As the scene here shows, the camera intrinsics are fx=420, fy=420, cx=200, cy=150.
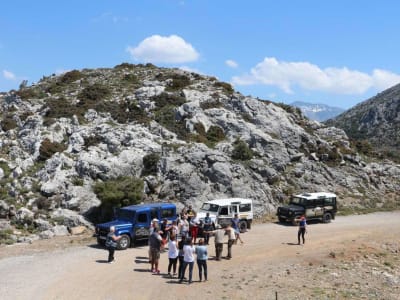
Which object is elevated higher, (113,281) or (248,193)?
(248,193)

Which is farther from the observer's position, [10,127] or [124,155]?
[10,127]

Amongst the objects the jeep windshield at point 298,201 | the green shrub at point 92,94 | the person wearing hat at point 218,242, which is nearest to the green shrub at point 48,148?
the green shrub at point 92,94

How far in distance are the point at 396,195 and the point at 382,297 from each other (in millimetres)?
28985

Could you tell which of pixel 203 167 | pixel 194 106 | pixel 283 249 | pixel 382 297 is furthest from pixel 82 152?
pixel 382 297

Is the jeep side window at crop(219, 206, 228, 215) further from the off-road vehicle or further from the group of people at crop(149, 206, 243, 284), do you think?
the off-road vehicle

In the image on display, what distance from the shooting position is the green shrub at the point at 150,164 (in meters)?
34.9

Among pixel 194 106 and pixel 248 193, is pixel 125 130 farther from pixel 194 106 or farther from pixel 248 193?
pixel 248 193

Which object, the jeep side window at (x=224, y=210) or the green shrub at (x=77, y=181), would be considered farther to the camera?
the green shrub at (x=77, y=181)

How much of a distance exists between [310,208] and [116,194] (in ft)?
47.2

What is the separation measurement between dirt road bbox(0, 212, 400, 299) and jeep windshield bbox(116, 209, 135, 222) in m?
A: 1.78

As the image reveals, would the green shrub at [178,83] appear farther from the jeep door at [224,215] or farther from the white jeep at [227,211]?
the jeep door at [224,215]

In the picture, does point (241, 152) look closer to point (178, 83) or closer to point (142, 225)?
point (178, 83)

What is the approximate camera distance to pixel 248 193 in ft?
114

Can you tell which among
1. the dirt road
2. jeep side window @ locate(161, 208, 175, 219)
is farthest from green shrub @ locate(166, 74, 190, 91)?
the dirt road
